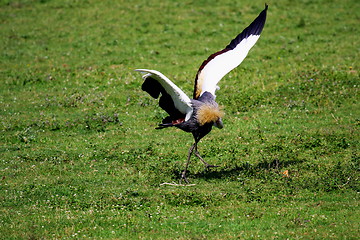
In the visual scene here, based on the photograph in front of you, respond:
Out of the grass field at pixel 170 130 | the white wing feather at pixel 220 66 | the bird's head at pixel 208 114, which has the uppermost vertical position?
the white wing feather at pixel 220 66

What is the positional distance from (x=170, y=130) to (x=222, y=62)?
303 cm

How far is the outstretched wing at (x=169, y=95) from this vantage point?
32.6ft

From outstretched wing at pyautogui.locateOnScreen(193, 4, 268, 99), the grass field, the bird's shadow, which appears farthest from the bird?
the grass field

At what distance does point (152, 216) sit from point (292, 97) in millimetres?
8049

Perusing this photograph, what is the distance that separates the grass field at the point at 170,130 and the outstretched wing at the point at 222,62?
1.69m

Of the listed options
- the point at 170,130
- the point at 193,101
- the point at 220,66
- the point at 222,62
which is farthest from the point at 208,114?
the point at 170,130

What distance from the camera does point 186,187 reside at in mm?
10312

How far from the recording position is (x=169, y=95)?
1034cm

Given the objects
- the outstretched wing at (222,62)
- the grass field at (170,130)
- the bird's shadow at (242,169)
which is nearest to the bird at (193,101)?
the outstretched wing at (222,62)

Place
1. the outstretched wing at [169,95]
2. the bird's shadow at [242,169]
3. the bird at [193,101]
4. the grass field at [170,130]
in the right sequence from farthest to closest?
1. the bird's shadow at [242,169]
2. the bird at [193,101]
3. the outstretched wing at [169,95]
4. the grass field at [170,130]

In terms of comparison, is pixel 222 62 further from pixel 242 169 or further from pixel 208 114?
pixel 242 169

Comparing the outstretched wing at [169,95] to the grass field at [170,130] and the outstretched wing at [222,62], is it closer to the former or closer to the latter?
the outstretched wing at [222,62]

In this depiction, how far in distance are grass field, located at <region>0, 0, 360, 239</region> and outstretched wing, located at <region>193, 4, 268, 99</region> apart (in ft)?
5.55

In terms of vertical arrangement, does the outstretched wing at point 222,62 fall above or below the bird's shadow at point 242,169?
above
